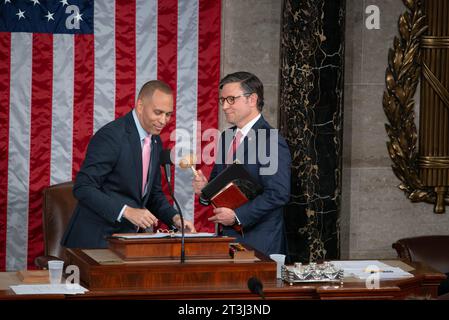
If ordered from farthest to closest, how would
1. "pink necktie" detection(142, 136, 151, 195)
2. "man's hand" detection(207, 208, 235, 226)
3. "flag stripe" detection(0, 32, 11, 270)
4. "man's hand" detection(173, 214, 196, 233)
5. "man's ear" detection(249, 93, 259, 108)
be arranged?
"flag stripe" detection(0, 32, 11, 270), "man's ear" detection(249, 93, 259, 108), "pink necktie" detection(142, 136, 151, 195), "man's hand" detection(207, 208, 235, 226), "man's hand" detection(173, 214, 196, 233)

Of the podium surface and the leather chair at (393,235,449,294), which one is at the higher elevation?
the podium surface

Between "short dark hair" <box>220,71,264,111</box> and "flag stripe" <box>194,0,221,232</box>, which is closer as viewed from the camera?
"short dark hair" <box>220,71,264,111</box>

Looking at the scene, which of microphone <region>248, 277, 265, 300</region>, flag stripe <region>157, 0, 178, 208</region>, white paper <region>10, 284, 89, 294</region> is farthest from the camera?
flag stripe <region>157, 0, 178, 208</region>

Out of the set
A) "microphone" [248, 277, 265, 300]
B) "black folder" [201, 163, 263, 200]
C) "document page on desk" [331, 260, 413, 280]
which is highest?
"black folder" [201, 163, 263, 200]

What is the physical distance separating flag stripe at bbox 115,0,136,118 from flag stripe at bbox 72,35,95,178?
0.20 meters

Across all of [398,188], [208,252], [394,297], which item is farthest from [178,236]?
[398,188]

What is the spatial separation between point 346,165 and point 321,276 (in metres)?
2.90

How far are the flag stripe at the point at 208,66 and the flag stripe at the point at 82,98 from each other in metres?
0.84

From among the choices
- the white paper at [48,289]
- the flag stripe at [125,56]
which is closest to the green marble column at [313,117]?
the flag stripe at [125,56]

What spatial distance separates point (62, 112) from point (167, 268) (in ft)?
9.66

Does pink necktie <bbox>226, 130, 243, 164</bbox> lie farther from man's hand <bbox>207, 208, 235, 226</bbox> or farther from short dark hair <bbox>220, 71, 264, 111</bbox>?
man's hand <bbox>207, 208, 235, 226</bbox>

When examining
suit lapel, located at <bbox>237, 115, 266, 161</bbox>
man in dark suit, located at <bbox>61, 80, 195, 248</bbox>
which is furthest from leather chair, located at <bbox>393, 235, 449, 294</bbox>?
man in dark suit, located at <bbox>61, 80, 195, 248</bbox>

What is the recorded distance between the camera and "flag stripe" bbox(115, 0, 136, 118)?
7.32 metres
